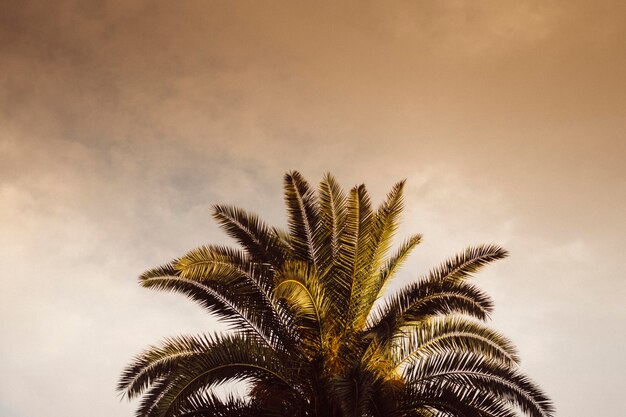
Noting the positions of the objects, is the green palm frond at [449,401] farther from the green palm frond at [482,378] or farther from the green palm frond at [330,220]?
the green palm frond at [330,220]

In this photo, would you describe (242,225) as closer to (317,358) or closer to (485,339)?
(317,358)

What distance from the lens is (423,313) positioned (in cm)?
1230

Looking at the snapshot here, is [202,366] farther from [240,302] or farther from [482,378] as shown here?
[482,378]

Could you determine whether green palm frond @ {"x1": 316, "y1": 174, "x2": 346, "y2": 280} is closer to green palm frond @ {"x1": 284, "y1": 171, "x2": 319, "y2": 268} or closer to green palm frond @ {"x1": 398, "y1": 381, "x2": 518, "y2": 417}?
green palm frond @ {"x1": 284, "y1": 171, "x2": 319, "y2": 268}

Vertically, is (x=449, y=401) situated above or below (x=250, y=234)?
below

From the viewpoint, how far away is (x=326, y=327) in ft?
38.0

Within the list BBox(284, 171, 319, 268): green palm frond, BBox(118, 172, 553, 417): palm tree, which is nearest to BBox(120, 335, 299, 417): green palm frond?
BBox(118, 172, 553, 417): palm tree

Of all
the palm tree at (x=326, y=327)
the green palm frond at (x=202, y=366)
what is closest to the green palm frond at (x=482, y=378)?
the palm tree at (x=326, y=327)

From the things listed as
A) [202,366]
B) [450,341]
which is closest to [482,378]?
[450,341]

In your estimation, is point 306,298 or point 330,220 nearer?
point 306,298

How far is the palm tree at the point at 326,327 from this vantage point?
1108 centimetres

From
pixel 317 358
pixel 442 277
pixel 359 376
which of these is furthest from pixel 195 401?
pixel 442 277

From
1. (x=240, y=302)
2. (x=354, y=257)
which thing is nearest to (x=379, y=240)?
(x=354, y=257)

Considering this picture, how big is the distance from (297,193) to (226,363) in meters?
3.84
